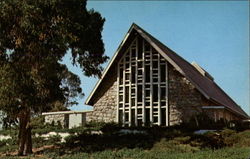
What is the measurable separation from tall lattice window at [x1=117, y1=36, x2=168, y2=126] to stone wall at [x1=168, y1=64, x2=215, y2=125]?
0.41 metres

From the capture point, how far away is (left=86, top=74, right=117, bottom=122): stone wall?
84.6 ft

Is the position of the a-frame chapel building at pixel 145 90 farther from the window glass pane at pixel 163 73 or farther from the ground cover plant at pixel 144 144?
the ground cover plant at pixel 144 144

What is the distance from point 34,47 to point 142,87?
28.7 feet

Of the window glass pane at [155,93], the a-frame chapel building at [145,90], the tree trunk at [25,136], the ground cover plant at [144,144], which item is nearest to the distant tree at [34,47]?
the tree trunk at [25,136]

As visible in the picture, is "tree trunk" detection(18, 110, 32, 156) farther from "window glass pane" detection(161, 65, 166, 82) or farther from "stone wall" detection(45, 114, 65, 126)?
"window glass pane" detection(161, 65, 166, 82)

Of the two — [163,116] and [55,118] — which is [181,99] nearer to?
[163,116]

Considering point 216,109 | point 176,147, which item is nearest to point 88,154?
point 176,147

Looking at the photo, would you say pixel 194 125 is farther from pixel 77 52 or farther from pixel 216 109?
pixel 77 52

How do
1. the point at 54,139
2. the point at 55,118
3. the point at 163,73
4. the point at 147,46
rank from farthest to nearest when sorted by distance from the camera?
1. the point at 55,118
2. the point at 147,46
3. the point at 163,73
4. the point at 54,139

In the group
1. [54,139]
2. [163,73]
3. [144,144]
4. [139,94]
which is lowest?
[54,139]

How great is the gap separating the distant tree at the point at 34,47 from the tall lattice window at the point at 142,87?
514 centimetres

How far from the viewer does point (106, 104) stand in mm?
26125

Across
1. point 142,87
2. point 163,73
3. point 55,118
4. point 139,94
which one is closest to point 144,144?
point 142,87

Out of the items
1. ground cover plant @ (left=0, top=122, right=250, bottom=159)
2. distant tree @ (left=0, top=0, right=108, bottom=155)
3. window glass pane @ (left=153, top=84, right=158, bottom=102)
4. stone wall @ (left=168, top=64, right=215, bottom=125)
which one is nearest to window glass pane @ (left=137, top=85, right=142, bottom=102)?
window glass pane @ (left=153, top=84, right=158, bottom=102)
